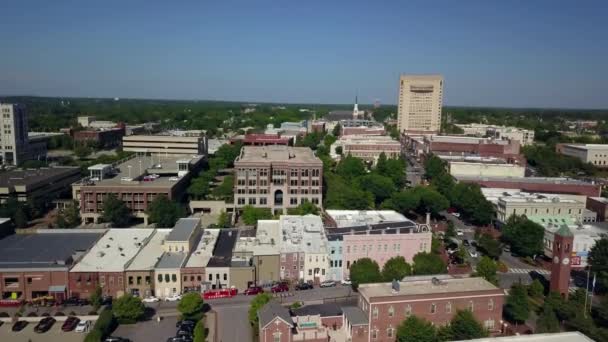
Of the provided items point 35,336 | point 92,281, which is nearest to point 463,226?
point 92,281

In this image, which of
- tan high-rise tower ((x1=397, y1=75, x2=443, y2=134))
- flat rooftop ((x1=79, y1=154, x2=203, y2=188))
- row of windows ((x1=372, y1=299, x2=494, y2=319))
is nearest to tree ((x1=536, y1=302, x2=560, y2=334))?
row of windows ((x1=372, y1=299, x2=494, y2=319))

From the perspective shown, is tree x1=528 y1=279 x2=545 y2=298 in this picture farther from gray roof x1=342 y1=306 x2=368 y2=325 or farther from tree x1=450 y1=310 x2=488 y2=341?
gray roof x1=342 y1=306 x2=368 y2=325

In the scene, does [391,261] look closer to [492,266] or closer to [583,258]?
[492,266]

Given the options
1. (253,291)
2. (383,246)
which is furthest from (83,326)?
(383,246)

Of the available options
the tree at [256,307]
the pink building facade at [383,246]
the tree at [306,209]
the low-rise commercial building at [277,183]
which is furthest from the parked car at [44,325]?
the low-rise commercial building at [277,183]

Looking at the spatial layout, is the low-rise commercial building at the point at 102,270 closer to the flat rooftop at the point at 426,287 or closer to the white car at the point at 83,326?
the white car at the point at 83,326
